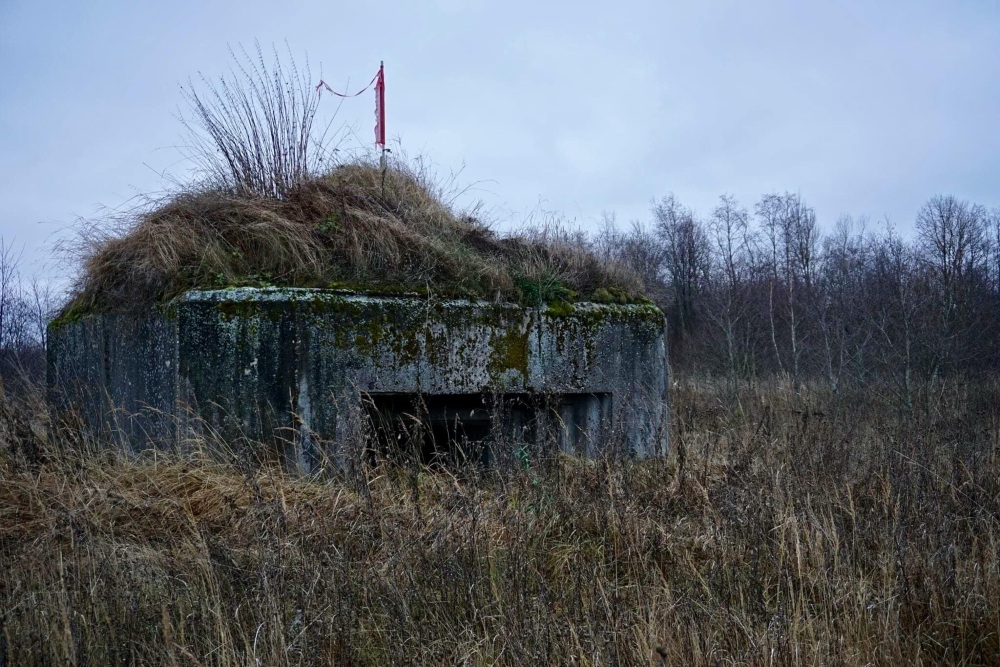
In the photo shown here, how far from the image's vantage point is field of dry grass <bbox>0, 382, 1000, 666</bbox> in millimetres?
2061

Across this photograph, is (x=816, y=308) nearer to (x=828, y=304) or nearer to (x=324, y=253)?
(x=828, y=304)

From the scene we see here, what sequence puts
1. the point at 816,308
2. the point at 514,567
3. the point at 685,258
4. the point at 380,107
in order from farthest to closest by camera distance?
the point at 685,258, the point at 816,308, the point at 380,107, the point at 514,567

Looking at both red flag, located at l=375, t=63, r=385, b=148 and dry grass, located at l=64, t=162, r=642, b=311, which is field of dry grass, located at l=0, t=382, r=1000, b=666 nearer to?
dry grass, located at l=64, t=162, r=642, b=311

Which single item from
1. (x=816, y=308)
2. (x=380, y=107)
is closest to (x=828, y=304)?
(x=816, y=308)

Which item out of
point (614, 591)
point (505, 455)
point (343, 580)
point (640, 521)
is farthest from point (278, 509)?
point (640, 521)

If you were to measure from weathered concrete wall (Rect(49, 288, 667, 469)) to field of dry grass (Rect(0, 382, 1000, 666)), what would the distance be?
0.38 metres

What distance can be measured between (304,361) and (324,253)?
2.33 ft

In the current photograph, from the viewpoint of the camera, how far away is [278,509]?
2396mm

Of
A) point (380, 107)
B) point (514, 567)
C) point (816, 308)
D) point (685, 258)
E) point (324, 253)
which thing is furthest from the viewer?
point (685, 258)

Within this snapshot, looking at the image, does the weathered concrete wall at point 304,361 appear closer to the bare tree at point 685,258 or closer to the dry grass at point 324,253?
the dry grass at point 324,253

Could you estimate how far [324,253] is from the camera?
13.5 feet

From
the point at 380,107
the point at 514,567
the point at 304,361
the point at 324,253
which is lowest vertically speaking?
the point at 514,567

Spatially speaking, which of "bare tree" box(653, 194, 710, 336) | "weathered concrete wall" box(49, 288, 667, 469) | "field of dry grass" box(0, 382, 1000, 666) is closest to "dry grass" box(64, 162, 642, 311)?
"weathered concrete wall" box(49, 288, 667, 469)

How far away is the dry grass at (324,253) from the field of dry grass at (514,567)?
1.10 m
